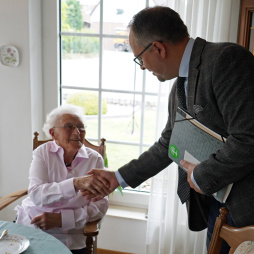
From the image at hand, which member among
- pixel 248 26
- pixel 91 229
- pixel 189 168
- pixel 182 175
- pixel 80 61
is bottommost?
pixel 91 229

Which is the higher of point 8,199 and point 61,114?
point 61,114

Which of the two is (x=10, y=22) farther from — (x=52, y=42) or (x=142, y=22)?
(x=142, y=22)

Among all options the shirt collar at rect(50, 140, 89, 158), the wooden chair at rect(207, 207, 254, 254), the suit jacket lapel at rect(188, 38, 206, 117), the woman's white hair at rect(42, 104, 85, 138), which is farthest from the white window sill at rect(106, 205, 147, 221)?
the suit jacket lapel at rect(188, 38, 206, 117)

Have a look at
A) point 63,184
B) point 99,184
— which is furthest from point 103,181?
point 63,184

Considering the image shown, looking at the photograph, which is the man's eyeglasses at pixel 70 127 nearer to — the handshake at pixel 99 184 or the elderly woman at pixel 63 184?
the elderly woman at pixel 63 184

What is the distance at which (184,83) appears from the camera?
1.40 meters

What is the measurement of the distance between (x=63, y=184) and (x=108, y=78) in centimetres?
107

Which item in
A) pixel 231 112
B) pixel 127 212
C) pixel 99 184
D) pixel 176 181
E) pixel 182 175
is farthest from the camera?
pixel 127 212

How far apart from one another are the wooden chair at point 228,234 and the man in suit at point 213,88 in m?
0.06

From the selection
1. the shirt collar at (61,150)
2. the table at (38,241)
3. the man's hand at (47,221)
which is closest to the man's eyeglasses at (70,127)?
the shirt collar at (61,150)

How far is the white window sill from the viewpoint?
2643mm

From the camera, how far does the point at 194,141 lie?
1330 millimetres

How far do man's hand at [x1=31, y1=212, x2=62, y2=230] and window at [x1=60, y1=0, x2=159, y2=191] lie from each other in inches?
39.7

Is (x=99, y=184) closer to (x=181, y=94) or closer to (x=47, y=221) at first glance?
(x=47, y=221)
